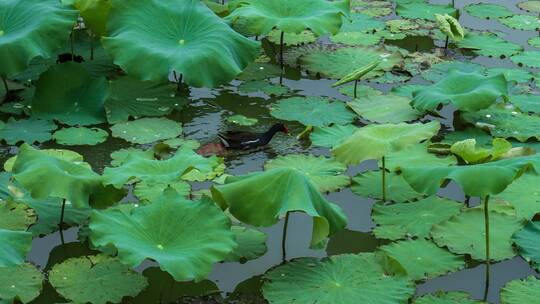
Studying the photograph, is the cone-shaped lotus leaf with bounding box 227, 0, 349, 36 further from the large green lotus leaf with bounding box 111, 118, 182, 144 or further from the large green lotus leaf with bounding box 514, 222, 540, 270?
the large green lotus leaf with bounding box 514, 222, 540, 270

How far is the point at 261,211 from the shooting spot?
344 cm

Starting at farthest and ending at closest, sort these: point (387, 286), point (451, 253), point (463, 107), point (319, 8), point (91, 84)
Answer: point (319, 8), point (91, 84), point (463, 107), point (451, 253), point (387, 286)

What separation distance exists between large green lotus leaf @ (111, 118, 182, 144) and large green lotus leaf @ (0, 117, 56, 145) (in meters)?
0.30

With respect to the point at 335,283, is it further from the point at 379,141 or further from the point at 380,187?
the point at 380,187

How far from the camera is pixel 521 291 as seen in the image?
3.49m

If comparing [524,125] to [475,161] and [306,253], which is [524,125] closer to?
[475,161]

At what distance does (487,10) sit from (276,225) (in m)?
2.90

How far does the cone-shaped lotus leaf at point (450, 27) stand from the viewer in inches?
217

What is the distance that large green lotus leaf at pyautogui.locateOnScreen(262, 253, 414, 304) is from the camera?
11.0ft

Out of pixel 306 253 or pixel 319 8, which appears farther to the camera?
pixel 319 8

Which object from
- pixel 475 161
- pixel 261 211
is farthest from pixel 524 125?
pixel 261 211

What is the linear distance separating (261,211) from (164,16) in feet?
5.78

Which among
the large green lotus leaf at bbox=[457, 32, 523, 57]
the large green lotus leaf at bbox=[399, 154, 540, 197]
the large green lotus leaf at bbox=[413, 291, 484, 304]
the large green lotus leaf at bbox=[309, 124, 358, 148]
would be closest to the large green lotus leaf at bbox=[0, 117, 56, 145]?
the large green lotus leaf at bbox=[309, 124, 358, 148]

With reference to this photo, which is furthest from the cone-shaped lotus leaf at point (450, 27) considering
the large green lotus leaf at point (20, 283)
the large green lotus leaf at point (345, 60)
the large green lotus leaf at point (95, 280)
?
the large green lotus leaf at point (20, 283)
